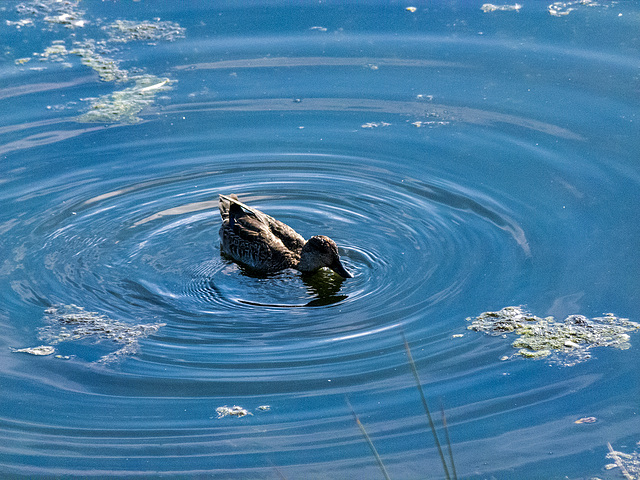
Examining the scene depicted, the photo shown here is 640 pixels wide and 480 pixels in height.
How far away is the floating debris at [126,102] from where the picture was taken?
9.22 meters

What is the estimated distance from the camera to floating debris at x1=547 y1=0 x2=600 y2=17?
11.1 metres

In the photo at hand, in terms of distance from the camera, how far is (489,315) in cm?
599

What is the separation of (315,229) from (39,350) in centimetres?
288

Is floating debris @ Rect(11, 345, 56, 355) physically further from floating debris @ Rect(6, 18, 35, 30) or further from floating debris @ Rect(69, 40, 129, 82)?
floating debris @ Rect(6, 18, 35, 30)

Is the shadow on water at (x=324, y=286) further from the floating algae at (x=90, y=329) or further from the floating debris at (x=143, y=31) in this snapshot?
the floating debris at (x=143, y=31)

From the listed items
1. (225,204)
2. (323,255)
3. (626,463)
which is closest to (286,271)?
(323,255)

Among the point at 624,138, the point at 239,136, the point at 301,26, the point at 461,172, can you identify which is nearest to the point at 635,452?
the point at 461,172

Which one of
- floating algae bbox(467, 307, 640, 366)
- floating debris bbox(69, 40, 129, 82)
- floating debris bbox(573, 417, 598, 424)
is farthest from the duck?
floating debris bbox(69, 40, 129, 82)

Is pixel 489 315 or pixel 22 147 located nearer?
pixel 489 315

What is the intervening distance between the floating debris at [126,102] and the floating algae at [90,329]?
3611mm

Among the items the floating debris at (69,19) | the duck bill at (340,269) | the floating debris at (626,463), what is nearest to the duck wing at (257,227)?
the duck bill at (340,269)

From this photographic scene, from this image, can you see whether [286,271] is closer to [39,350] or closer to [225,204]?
[225,204]

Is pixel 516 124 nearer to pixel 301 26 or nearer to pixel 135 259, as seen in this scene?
pixel 301 26

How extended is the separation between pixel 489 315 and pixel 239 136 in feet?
13.3
